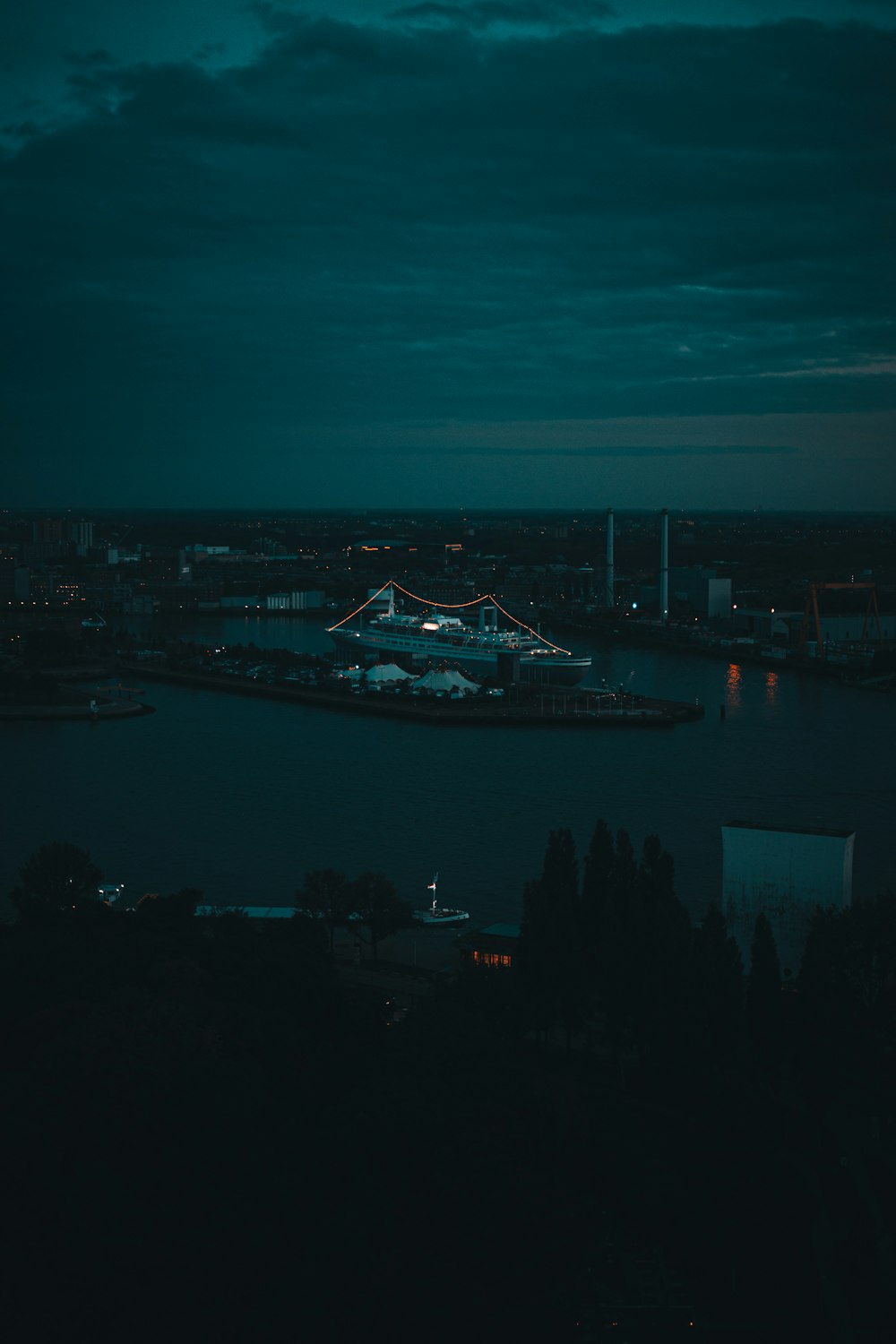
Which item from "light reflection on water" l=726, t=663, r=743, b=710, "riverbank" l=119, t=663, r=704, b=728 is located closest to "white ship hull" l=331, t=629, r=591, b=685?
"riverbank" l=119, t=663, r=704, b=728

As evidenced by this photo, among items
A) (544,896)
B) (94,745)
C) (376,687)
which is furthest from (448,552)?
(544,896)

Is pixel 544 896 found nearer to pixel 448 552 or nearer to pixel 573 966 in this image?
pixel 573 966

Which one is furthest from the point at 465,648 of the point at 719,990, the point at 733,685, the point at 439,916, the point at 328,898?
the point at 719,990

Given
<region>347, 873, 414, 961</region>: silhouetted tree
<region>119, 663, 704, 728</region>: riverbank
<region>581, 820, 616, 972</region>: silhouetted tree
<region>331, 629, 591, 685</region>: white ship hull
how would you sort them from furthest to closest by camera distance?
<region>331, 629, 591, 685</region>: white ship hull, <region>119, 663, 704, 728</region>: riverbank, <region>347, 873, 414, 961</region>: silhouetted tree, <region>581, 820, 616, 972</region>: silhouetted tree

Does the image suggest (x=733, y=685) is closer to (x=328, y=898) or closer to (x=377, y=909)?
(x=328, y=898)

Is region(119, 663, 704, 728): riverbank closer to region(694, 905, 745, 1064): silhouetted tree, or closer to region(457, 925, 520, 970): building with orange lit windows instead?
region(457, 925, 520, 970): building with orange lit windows

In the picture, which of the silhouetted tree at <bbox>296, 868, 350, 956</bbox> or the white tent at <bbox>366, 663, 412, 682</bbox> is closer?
the silhouetted tree at <bbox>296, 868, 350, 956</bbox>
